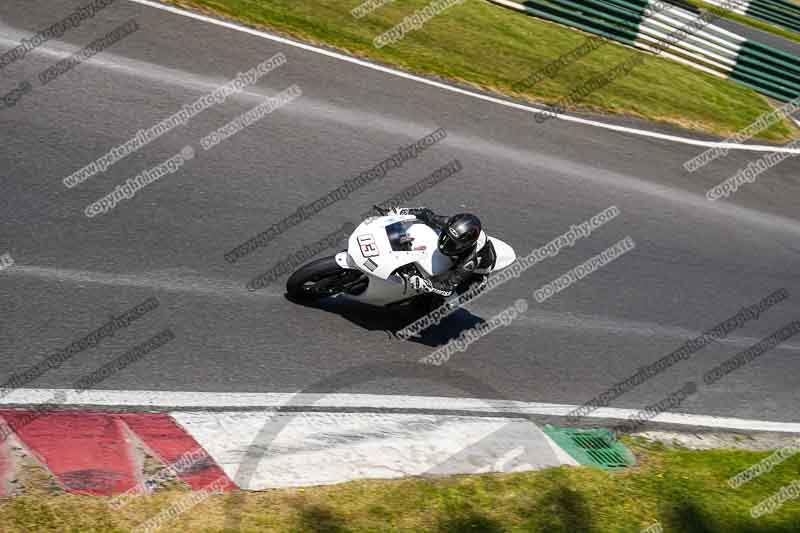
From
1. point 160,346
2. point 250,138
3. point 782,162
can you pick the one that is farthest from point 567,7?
point 160,346

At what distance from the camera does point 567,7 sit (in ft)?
67.6

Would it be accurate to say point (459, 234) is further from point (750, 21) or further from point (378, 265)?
point (750, 21)

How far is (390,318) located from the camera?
9.67 metres

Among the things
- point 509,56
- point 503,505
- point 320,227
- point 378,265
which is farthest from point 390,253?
point 509,56

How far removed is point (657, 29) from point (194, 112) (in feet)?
43.7

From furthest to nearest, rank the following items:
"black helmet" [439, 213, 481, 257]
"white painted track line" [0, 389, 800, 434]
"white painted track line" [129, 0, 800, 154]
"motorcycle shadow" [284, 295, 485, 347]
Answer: "white painted track line" [129, 0, 800, 154]
"motorcycle shadow" [284, 295, 485, 347]
"black helmet" [439, 213, 481, 257]
"white painted track line" [0, 389, 800, 434]

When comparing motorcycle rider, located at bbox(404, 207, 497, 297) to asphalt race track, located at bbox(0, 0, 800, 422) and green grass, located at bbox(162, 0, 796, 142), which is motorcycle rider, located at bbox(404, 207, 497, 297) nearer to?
asphalt race track, located at bbox(0, 0, 800, 422)

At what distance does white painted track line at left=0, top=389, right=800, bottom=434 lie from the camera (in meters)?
7.26

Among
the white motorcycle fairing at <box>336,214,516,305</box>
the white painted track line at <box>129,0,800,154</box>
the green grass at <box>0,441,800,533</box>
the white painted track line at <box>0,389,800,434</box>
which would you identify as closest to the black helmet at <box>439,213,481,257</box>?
the white motorcycle fairing at <box>336,214,516,305</box>

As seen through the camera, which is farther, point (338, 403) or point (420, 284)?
point (420, 284)

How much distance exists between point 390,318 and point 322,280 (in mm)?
948

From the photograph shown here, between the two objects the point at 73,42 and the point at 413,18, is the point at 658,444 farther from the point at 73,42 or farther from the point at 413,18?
the point at 413,18

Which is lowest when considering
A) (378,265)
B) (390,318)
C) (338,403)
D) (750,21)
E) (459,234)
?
(750,21)

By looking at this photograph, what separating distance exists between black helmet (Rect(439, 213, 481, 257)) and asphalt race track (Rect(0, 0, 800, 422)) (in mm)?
1251
